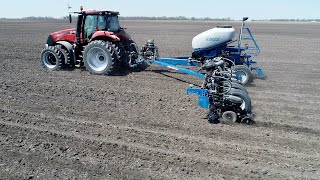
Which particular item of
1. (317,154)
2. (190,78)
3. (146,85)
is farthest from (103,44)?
(317,154)

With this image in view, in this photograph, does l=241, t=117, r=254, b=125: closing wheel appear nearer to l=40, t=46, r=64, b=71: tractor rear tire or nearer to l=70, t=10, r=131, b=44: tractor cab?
l=70, t=10, r=131, b=44: tractor cab

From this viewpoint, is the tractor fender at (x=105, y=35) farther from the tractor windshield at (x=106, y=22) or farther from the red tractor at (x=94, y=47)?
the tractor windshield at (x=106, y=22)

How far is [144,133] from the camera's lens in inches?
205

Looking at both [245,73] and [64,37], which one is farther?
[64,37]

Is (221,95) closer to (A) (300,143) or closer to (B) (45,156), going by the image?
(A) (300,143)

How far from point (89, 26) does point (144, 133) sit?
223 inches

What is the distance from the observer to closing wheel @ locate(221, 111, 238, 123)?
5.58 m

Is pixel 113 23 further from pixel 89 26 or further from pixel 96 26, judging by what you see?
pixel 89 26

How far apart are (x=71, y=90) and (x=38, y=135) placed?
9.43 feet

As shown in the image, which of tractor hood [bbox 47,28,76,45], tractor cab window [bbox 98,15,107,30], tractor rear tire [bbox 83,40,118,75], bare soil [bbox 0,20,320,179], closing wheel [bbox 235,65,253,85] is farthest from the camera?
tractor hood [bbox 47,28,76,45]

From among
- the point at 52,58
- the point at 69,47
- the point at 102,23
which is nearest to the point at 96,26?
the point at 102,23

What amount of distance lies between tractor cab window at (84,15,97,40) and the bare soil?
1843mm

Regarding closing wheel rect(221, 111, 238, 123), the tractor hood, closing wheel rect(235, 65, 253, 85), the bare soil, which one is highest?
the tractor hood

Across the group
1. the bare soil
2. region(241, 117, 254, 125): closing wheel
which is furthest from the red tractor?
region(241, 117, 254, 125): closing wheel
